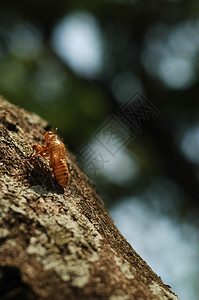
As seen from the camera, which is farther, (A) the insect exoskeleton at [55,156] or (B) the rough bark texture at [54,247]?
(A) the insect exoskeleton at [55,156]

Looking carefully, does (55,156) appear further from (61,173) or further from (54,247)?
(54,247)

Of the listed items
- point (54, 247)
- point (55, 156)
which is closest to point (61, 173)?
point (55, 156)

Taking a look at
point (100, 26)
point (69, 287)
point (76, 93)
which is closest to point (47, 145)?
point (69, 287)

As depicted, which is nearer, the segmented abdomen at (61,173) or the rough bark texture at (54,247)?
the rough bark texture at (54,247)

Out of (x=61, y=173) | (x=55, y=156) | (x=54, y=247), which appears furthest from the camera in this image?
(x=55, y=156)

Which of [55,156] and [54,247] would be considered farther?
[55,156]
